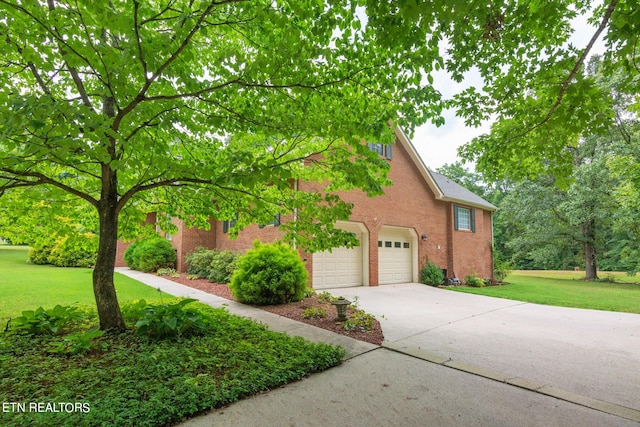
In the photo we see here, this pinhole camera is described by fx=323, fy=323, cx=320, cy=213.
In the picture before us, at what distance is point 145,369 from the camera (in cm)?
375

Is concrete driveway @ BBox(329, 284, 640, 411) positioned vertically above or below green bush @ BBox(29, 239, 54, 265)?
below

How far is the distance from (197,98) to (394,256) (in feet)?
40.1

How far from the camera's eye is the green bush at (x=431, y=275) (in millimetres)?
15212

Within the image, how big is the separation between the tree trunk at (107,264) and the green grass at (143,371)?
35 cm

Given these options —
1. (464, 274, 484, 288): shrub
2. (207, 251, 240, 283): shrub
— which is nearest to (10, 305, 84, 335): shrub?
(207, 251, 240, 283): shrub

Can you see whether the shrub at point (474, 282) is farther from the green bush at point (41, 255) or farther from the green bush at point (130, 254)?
the green bush at point (41, 255)

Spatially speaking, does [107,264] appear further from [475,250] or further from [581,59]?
[475,250]

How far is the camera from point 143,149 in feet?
13.4

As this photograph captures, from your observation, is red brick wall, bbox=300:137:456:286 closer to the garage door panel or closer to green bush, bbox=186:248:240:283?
the garage door panel

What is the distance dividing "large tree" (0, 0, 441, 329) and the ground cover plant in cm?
91

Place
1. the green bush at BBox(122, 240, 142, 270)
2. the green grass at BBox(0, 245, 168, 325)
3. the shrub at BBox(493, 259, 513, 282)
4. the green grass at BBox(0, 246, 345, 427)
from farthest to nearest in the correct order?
the shrub at BBox(493, 259, 513, 282) < the green bush at BBox(122, 240, 142, 270) < the green grass at BBox(0, 245, 168, 325) < the green grass at BBox(0, 246, 345, 427)

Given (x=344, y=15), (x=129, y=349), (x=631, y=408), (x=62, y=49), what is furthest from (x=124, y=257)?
(x=631, y=408)

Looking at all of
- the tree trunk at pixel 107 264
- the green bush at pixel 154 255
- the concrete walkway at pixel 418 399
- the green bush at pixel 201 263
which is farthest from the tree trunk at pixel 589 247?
the tree trunk at pixel 107 264

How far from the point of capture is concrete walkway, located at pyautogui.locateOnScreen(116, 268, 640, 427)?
3105 mm
